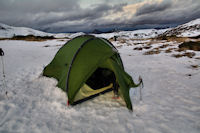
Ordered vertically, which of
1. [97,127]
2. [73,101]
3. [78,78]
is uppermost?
[78,78]

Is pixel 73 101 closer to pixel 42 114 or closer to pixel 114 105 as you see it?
pixel 42 114

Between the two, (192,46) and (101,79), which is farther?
(192,46)

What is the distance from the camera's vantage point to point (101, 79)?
696cm

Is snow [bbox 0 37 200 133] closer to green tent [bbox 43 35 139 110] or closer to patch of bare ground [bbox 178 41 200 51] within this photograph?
green tent [bbox 43 35 139 110]

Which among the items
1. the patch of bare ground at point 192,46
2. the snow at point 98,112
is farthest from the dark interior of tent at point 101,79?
the patch of bare ground at point 192,46

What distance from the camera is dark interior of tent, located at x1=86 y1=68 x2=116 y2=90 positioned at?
668 cm

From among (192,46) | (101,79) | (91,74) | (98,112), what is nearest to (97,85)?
(101,79)

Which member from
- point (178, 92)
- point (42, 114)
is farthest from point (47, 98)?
point (178, 92)

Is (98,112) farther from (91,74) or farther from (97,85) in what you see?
(97,85)

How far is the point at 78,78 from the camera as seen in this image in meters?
5.32

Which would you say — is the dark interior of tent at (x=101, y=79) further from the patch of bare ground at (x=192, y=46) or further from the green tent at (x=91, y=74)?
the patch of bare ground at (x=192, y=46)

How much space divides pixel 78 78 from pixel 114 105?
6.77 feet

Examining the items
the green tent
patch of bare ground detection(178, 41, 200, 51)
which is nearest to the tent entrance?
the green tent

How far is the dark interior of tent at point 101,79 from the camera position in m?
6.68
